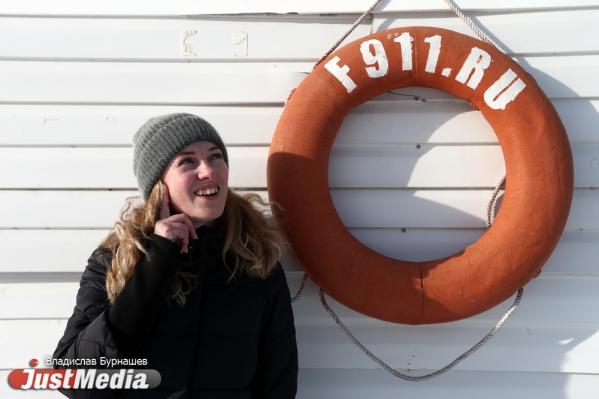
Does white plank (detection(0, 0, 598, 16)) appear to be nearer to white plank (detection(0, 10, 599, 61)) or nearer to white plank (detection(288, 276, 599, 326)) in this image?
white plank (detection(0, 10, 599, 61))

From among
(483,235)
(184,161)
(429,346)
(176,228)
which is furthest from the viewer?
(429,346)

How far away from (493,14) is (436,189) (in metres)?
0.57

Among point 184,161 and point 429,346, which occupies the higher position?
point 184,161

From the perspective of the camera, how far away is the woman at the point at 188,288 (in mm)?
1277

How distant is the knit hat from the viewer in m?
1.41

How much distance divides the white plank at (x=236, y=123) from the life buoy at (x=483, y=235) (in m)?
0.11

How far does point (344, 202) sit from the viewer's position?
182 cm

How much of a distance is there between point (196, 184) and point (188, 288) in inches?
9.9

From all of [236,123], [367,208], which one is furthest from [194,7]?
[367,208]

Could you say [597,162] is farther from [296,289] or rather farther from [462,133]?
[296,289]

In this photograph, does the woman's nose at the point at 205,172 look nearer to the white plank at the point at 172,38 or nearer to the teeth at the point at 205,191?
the teeth at the point at 205,191

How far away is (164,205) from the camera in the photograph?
1.40 meters

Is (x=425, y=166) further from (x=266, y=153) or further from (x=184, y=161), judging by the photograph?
(x=184, y=161)

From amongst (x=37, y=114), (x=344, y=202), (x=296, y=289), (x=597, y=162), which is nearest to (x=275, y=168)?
(x=344, y=202)
